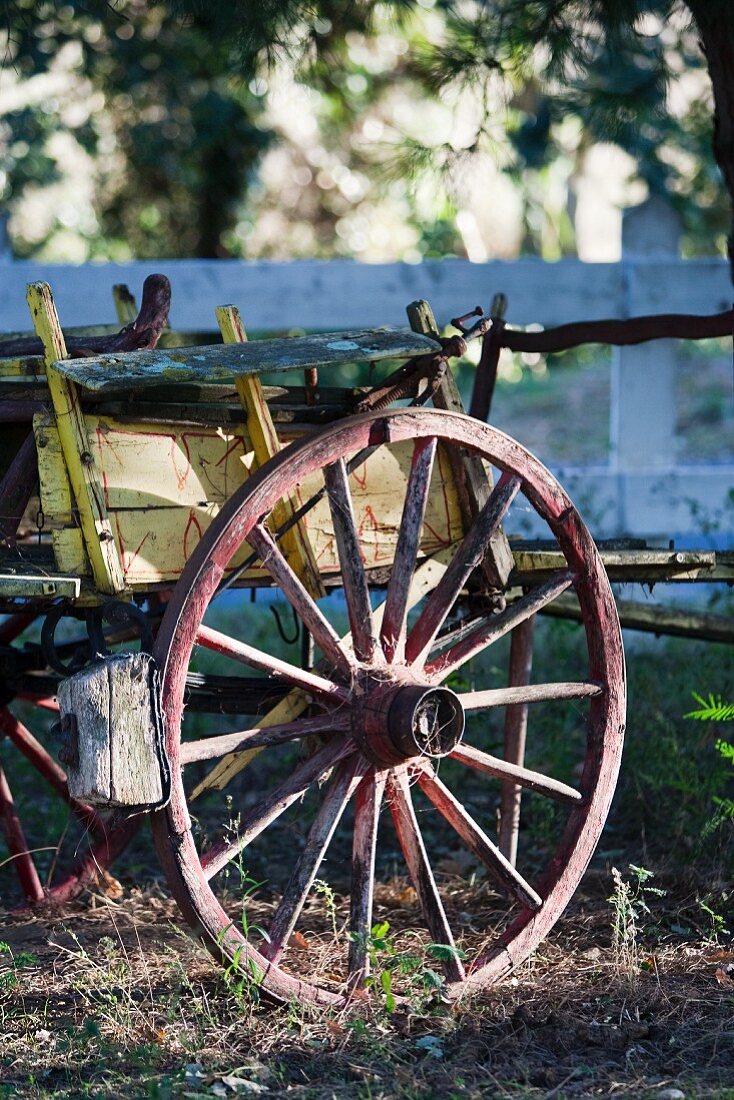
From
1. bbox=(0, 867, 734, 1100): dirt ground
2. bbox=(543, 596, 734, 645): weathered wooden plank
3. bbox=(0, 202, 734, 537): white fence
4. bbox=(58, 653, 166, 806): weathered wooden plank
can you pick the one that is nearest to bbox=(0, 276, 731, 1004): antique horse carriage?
bbox=(58, 653, 166, 806): weathered wooden plank

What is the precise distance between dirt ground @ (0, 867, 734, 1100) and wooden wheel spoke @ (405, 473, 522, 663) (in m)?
0.83

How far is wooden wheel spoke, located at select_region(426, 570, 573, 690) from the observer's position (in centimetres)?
311

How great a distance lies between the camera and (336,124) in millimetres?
11672

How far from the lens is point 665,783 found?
13.8 ft

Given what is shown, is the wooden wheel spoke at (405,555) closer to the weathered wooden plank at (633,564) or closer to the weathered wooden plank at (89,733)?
the weathered wooden plank at (633,564)

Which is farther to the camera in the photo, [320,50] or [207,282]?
[207,282]

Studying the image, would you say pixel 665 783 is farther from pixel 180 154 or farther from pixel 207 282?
pixel 180 154

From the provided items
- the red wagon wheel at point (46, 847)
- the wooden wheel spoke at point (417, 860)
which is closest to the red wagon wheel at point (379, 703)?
the wooden wheel spoke at point (417, 860)

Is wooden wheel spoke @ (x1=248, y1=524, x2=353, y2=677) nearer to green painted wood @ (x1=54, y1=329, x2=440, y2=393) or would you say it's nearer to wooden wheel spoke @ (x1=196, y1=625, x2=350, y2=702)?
wooden wheel spoke @ (x1=196, y1=625, x2=350, y2=702)

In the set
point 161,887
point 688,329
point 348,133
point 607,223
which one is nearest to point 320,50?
point 688,329

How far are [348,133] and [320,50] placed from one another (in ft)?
22.8

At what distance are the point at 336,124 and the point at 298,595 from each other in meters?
9.65

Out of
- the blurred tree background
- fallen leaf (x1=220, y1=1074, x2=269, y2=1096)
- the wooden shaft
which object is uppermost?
the blurred tree background

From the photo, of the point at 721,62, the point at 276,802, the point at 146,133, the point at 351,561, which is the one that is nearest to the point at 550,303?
the point at 721,62
